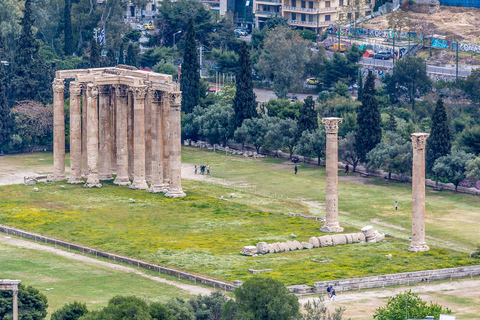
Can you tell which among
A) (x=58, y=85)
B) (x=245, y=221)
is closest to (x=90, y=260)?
(x=245, y=221)

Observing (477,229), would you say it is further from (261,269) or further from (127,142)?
(127,142)

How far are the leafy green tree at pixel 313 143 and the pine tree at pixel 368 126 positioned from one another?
5844 mm

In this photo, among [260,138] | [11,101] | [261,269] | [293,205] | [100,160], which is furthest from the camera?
[11,101]

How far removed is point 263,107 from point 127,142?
1588 inches

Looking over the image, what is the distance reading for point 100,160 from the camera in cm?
14900

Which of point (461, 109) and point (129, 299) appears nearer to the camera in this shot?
point (129, 299)

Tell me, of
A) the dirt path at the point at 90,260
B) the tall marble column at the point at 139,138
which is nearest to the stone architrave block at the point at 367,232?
the dirt path at the point at 90,260

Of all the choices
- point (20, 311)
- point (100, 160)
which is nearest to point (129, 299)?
point (20, 311)

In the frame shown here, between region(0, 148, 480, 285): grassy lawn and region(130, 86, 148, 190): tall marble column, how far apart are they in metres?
1.98

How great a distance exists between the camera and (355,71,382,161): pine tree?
158 m

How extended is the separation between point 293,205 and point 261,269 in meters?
32.9

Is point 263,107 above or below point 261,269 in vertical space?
above

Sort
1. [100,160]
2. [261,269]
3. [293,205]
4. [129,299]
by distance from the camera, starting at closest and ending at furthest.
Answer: [129,299] → [261,269] → [293,205] → [100,160]

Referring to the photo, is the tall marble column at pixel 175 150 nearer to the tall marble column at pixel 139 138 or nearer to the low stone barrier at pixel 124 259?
the tall marble column at pixel 139 138
